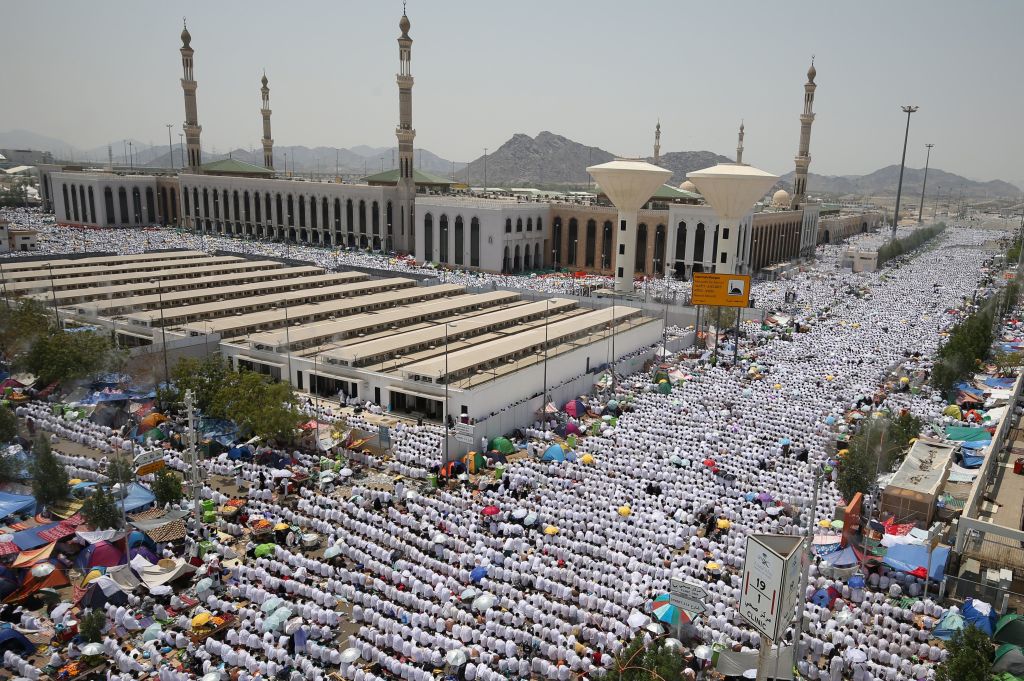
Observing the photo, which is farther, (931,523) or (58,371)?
(58,371)

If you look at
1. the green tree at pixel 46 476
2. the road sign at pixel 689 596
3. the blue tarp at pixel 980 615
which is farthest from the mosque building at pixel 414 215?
the green tree at pixel 46 476

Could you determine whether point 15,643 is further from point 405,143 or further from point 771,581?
point 405,143

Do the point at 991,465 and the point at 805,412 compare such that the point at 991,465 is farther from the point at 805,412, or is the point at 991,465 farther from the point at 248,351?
the point at 248,351

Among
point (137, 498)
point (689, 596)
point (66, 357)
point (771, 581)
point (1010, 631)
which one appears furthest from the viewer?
point (66, 357)

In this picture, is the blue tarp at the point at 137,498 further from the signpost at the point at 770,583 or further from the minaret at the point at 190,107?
the minaret at the point at 190,107

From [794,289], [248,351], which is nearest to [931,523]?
[248,351]

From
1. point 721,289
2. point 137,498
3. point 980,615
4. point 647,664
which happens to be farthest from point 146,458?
point 721,289

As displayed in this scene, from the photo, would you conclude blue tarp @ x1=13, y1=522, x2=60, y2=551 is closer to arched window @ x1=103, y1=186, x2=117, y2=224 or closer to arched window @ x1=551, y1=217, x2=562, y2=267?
arched window @ x1=551, y1=217, x2=562, y2=267
